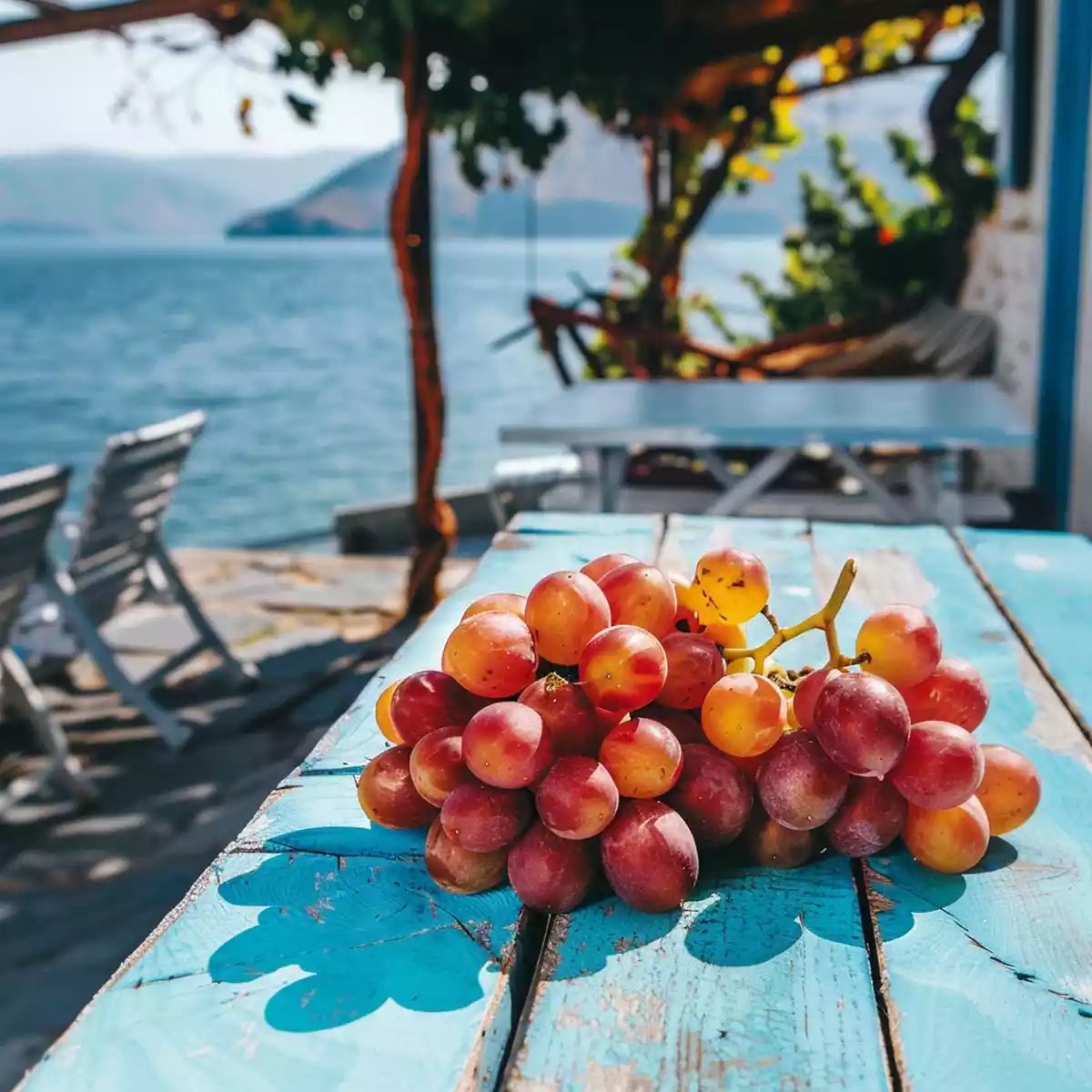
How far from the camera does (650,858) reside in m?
0.77

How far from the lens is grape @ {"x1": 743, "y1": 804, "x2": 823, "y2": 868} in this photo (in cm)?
85

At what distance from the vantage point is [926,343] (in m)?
5.49

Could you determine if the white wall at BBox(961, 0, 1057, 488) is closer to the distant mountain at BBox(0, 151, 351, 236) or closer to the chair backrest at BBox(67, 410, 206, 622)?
the chair backrest at BBox(67, 410, 206, 622)

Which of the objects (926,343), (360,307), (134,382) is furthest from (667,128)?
(360,307)

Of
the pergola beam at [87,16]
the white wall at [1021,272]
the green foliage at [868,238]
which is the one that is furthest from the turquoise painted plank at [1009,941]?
the green foliage at [868,238]

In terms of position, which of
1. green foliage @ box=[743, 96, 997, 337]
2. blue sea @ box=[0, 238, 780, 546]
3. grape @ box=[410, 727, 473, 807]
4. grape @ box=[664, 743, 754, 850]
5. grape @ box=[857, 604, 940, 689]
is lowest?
blue sea @ box=[0, 238, 780, 546]

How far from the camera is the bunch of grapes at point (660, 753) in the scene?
789 mm

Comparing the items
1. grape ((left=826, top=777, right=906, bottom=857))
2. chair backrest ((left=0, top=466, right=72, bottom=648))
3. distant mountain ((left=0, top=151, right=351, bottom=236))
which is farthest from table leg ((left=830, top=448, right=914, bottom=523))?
distant mountain ((left=0, top=151, right=351, bottom=236))

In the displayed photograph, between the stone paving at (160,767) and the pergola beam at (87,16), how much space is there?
7.30 feet

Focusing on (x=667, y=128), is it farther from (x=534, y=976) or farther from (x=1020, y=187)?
(x=534, y=976)

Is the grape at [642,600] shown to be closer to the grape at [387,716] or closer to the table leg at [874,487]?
the grape at [387,716]

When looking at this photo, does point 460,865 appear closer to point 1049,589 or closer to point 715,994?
point 715,994

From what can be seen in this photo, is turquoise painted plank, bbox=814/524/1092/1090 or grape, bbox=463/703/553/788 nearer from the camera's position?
turquoise painted plank, bbox=814/524/1092/1090

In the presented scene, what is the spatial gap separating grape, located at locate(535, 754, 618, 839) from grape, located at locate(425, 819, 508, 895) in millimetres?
57
